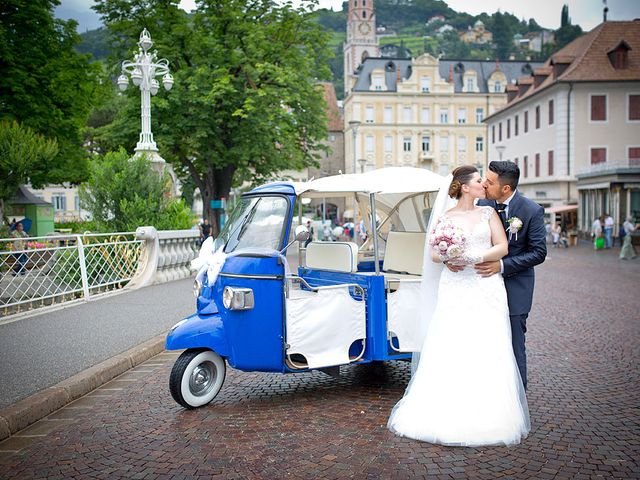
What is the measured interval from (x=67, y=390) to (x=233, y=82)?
25396mm

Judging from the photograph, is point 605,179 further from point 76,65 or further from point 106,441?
point 106,441

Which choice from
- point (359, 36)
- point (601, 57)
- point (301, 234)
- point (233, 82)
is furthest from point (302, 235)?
point (359, 36)

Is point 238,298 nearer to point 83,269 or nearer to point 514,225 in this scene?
point 514,225

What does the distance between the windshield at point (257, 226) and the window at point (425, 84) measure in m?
78.9

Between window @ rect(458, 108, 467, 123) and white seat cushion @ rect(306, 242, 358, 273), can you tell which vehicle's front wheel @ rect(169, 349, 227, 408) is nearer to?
white seat cushion @ rect(306, 242, 358, 273)

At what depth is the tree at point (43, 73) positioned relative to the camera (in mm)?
30344

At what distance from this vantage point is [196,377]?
20.5 ft

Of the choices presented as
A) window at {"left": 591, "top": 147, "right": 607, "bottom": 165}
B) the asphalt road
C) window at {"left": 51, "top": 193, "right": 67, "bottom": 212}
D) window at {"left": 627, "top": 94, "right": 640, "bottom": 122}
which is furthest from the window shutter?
window at {"left": 51, "top": 193, "right": 67, "bottom": 212}

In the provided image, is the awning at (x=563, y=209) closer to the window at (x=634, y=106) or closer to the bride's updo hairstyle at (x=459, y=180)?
the window at (x=634, y=106)

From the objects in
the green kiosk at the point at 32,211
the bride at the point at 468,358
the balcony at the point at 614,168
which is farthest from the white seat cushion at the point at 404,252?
the balcony at the point at 614,168

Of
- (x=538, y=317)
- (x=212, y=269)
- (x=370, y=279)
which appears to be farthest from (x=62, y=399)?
(x=538, y=317)

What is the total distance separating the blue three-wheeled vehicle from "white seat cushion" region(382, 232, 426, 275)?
1.26ft

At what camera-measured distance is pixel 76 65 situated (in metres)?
33.9

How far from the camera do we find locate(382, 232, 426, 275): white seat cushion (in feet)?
25.0
